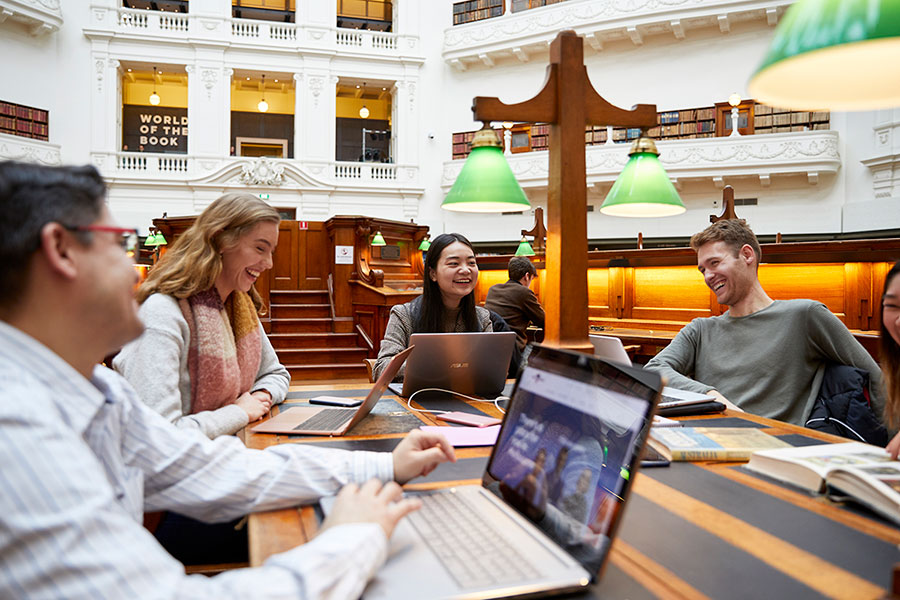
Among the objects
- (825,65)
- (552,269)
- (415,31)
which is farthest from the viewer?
(415,31)

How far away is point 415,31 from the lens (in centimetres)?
1411

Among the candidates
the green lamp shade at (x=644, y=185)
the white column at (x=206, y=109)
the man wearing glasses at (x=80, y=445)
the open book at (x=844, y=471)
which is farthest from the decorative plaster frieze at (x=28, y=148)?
the open book at (x=844, y=471)

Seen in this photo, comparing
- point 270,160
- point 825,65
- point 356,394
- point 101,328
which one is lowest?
point 356,394

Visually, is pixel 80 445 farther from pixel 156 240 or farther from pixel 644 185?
pixel 156 240

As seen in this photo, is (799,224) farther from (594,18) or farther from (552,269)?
(552,269)

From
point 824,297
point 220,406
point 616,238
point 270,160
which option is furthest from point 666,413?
point 270,160

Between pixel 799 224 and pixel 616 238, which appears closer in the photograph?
pixel 799 224

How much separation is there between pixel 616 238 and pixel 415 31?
690 centimetres

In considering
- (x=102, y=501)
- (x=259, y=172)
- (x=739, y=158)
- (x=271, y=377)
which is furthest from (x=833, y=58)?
(x=259, y=172)

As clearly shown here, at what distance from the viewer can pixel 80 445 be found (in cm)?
64

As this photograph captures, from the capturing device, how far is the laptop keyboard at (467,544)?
74 centimetres

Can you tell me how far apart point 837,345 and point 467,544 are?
1917 millimetres

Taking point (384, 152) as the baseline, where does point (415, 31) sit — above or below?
above

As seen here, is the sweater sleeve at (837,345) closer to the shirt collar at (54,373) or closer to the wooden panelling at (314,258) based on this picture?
the shirt collar at (54,373)
